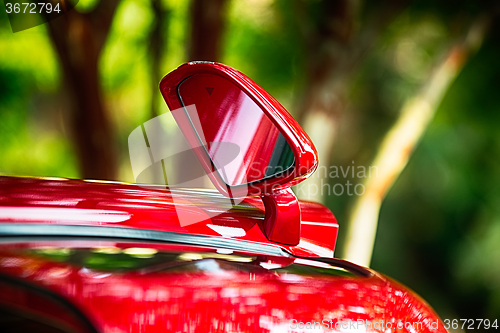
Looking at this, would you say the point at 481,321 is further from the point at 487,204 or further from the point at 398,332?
the point at 398,332

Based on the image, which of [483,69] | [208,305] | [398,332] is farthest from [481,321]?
[208,305]

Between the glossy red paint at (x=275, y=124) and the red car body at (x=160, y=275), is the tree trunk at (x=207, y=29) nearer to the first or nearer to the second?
the glossy red paint at (x=275, y=124)

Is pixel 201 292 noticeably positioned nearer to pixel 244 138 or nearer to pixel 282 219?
pixel 282 219

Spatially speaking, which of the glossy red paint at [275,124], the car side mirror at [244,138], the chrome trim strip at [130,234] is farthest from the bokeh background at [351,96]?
the chrome trim strip at [130,234]

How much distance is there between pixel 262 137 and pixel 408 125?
311 cm

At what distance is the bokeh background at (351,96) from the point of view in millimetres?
3215

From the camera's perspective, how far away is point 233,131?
935 mm

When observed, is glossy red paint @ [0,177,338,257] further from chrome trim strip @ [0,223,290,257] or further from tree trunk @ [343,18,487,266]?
tree trunk @ [343,18,487,266]

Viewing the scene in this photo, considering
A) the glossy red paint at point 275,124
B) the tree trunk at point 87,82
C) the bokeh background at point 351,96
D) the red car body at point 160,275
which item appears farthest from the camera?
the bokeh background at point 351,96

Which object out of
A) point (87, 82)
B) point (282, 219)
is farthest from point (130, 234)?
point (87, 82)

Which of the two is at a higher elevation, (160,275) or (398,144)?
(398,144)

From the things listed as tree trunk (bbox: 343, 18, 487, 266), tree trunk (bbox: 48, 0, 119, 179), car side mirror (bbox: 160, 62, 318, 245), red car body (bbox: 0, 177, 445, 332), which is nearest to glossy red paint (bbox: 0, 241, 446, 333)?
red car body (bbox: 0, 177, 445, 332)

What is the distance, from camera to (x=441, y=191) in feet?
15.9

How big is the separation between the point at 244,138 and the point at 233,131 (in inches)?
1.4
